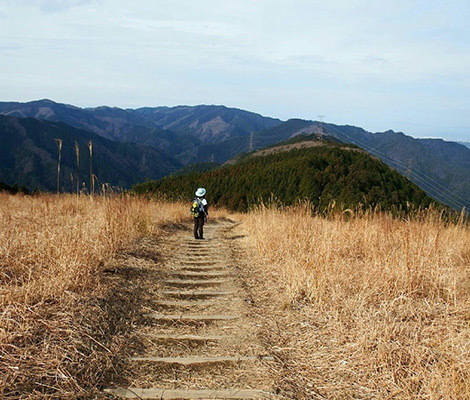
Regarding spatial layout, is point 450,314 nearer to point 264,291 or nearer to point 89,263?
point 264,291

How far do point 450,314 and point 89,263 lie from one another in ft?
14.7

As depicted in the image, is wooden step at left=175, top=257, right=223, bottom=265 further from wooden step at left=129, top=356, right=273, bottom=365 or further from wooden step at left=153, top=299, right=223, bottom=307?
wooden step at left=129, top=356, right=273, bottom=365

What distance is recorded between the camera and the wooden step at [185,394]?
2.95m

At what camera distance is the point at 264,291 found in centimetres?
562

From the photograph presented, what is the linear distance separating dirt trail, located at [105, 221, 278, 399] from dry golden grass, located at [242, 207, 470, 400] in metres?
0.29

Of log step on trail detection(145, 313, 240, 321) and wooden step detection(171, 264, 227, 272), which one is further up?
log step on trail detection(145, 313, 240, 321)

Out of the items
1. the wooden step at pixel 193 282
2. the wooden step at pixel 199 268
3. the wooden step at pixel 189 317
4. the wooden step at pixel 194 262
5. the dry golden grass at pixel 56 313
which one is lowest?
the wooden step at pixel 194 262

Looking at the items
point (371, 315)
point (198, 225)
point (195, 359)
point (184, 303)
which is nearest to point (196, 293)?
point (184, 303)

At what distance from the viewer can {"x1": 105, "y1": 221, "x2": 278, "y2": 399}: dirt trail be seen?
3.11 meters

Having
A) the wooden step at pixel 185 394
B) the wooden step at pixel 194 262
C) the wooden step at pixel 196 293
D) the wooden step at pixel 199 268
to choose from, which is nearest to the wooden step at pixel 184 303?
the wooden step at pixel 196 293

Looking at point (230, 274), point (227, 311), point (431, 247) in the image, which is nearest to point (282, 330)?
point (227, 311)

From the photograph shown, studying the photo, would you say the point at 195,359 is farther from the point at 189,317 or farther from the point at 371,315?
the point at 371,315

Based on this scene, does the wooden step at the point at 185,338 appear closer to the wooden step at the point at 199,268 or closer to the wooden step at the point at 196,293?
the wooden step at the point at 196,293

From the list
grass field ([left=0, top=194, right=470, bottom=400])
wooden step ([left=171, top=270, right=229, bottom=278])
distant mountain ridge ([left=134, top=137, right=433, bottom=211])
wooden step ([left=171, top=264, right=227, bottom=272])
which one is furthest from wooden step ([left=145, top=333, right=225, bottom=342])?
distant mountain ridge ([left=134, top=137, right=433, bottom=211])
